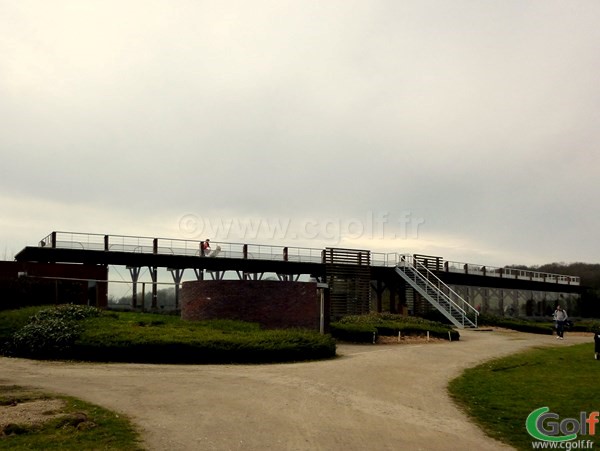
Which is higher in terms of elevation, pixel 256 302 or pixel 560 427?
pixel 256 302

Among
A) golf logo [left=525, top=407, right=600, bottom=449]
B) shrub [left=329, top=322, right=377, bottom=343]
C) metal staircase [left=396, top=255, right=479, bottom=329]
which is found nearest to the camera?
golf logo [left=525, top=407, right=600, bottom=449]

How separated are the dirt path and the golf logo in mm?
918

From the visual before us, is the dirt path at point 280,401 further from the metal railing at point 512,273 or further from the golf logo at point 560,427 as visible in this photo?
the metal railing at point 512,273

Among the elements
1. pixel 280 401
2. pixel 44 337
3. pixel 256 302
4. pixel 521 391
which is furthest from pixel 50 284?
pixel 521 391

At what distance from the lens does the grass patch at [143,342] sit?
48.5ft

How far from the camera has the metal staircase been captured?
3092 cm

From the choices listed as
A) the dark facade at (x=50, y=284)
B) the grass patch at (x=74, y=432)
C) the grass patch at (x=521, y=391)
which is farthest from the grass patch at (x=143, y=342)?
the grass patch at (x=74, y=432)

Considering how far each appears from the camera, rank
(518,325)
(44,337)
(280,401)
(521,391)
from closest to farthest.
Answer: (280,401), (521,391), (44,337), (518,325)

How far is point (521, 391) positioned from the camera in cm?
1166

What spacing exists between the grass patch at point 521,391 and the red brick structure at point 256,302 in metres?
7.28

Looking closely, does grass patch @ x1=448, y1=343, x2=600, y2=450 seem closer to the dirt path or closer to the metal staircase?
the dirt path

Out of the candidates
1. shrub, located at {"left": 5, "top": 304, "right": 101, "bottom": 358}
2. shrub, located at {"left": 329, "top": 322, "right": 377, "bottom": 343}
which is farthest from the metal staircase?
shrub, located at {"left": 5, "top": 304, "right": 101, "bottom": 358}

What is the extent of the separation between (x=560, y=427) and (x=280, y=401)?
4.56m

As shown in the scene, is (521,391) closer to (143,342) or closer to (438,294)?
(143,342)
